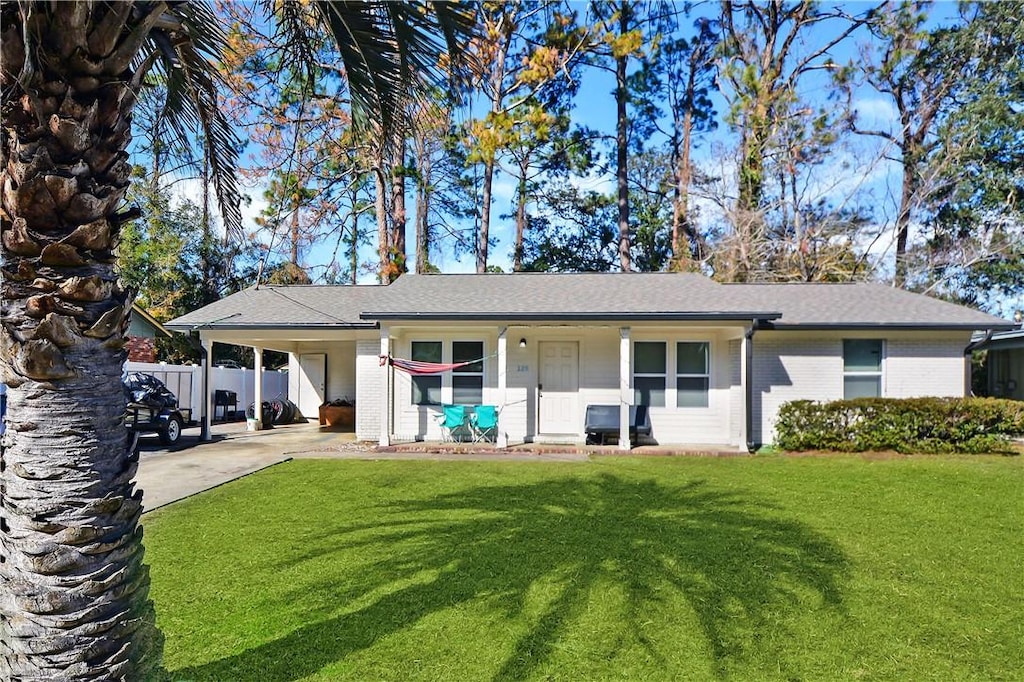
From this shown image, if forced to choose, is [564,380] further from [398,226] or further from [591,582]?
[398,226]

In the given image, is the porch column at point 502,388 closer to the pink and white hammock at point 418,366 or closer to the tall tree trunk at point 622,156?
the pink and white hammock at point 418,366

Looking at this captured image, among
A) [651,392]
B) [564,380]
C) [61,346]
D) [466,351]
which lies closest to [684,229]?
[651,392]

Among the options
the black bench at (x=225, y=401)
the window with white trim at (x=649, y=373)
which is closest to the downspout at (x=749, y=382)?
the window with white trim at (x=649, y=373)

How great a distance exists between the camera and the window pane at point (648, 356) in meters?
13.0

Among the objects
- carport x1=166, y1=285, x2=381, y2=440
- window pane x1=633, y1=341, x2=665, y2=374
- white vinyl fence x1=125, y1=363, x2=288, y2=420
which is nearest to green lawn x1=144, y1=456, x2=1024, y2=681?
window pane x1=633, y1=341, x2=665, y2=374

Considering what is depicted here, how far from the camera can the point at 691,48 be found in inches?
1107

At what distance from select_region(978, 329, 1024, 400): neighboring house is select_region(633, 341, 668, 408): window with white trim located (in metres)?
10.8

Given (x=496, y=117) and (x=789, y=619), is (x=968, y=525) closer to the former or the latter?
(x=789, y=619)

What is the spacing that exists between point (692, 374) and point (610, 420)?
2259mm

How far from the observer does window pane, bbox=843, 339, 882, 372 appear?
12906 millimetres

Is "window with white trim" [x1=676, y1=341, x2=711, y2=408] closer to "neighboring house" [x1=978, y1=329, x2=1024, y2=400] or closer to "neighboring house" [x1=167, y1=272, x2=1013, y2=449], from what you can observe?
"neighboring house" [x1=167, y1=272, x2=1013, y2=449]

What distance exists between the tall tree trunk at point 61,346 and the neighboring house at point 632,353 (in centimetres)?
987

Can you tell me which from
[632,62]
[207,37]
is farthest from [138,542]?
[632,62]

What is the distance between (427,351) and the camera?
13453mm
